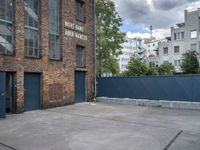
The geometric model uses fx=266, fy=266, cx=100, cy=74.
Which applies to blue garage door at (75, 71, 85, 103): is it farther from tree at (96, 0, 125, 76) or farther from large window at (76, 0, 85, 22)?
tree at (96, 0, 125, 76)

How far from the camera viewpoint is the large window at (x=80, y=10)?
63.3 ft

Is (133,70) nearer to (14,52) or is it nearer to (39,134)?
(14,52)

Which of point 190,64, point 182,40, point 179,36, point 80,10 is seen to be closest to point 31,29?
point 80,10

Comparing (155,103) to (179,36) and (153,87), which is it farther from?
(179,36)

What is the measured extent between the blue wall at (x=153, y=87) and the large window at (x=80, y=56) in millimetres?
2463

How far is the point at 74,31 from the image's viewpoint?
1853 centimetres

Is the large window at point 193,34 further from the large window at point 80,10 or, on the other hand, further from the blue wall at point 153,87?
the large window at point 80,10

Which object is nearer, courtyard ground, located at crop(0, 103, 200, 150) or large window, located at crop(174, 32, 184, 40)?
courtyard ground, located at crop(0, 103, 200, 150)

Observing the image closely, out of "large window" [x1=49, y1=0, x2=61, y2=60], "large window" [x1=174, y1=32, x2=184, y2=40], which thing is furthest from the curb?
"large window" [x1=174, y1=32, x2=184, y2=40]

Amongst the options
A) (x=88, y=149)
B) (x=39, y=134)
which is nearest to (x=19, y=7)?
(x=39, y=134)

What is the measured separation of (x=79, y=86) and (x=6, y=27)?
729 centimetres

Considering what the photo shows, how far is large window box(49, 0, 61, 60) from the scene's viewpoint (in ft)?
54.5

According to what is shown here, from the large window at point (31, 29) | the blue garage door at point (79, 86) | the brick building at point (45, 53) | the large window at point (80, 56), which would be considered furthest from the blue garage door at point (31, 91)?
the large window at point (80, 56)

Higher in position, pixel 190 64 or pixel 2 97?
pixel 190 64
